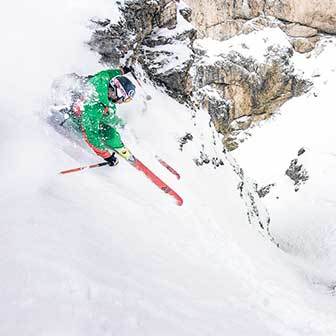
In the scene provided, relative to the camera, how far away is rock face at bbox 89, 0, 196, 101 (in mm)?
21875

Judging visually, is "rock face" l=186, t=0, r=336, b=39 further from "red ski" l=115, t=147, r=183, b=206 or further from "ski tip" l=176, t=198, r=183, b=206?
"red ski" l=115, t=147, r=183, b=206

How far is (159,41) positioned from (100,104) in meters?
14.7

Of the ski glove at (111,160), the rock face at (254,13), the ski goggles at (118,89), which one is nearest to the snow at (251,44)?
the rock face at (254,13)

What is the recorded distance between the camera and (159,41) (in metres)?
25.7

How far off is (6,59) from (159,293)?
1032 centimetres

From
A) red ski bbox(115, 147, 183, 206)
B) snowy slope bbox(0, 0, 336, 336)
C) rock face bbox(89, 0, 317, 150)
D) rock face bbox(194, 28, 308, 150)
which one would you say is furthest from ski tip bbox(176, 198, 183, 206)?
rock face bbox(194, 28, 308, 150)

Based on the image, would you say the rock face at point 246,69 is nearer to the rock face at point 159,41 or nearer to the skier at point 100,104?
the rock face at point 159,41

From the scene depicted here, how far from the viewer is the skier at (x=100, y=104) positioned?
38.7 ft

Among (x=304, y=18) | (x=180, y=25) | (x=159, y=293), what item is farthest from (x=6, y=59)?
(x=304, y=18)

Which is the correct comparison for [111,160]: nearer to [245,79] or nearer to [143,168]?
[143,168]

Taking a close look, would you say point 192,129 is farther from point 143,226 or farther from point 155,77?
point 143,226

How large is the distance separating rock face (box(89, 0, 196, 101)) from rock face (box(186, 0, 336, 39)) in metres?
90.2

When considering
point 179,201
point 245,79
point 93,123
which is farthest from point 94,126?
point 245,79

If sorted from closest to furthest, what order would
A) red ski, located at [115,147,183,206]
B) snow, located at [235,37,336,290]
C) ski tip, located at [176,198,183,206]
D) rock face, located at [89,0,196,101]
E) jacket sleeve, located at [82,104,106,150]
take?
jacket sleeve, located at [82,104,106,150] < red ski, located at [115,147,183,206] < ski tip, located at [176,198,183,206] < rock face, located at [89,0,196,101] < snow, located at [235,37,336,290]
